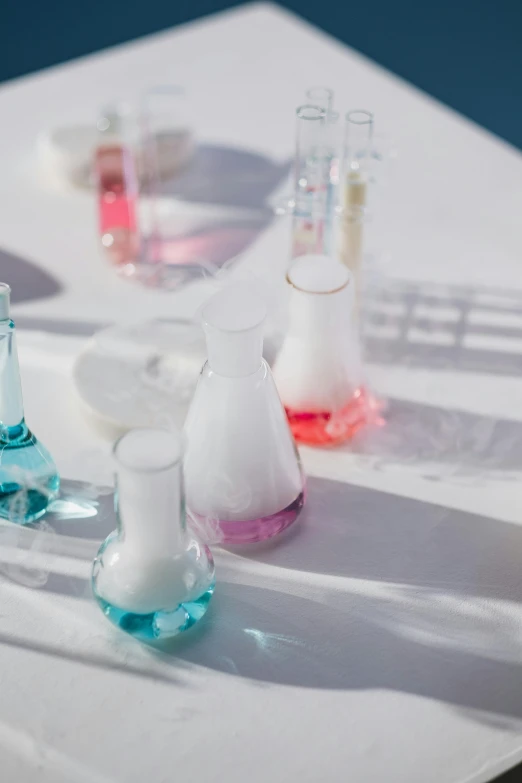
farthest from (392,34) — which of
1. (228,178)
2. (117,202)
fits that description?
(117,202)

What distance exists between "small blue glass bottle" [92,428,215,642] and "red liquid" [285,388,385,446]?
18cm

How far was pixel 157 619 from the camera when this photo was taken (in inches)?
25.1

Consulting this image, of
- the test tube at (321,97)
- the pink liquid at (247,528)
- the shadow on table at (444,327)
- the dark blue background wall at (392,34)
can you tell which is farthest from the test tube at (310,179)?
the dark blue background wall at (392,34)

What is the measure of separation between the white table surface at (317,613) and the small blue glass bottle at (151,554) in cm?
2

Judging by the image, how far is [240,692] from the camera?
62 cm

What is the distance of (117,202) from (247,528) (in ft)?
1.51

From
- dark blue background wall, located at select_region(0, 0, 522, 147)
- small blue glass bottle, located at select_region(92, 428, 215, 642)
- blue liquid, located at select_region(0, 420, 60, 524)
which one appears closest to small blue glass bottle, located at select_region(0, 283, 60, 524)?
blue liquid, located at select_region(0, 420, 60, 524)

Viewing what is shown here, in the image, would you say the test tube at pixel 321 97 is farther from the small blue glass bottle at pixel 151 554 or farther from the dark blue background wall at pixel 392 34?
the dark blue background wall at pixel 392 34

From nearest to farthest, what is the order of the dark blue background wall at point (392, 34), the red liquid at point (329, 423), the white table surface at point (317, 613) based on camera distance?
the white table surface at point (317, 613), the red liquid at point (329, 423), the dark blue background wall at point (392, 34)

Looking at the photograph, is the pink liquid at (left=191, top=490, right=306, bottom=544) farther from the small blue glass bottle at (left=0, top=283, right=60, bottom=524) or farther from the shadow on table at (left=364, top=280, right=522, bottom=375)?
the shadow on table at (left=364, top=280, right=522, bottom=375)

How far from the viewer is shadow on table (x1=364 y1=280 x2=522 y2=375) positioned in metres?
0.92

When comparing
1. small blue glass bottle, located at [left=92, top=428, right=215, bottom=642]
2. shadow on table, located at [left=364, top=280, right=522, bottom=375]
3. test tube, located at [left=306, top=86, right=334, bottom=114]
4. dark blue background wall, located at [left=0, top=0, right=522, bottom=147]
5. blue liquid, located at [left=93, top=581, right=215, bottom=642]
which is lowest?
dark blue background wall, located at [left=0, top=0, right=522, bottom=147]

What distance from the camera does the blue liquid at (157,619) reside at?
0.64 metres

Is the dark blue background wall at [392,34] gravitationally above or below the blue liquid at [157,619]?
below
